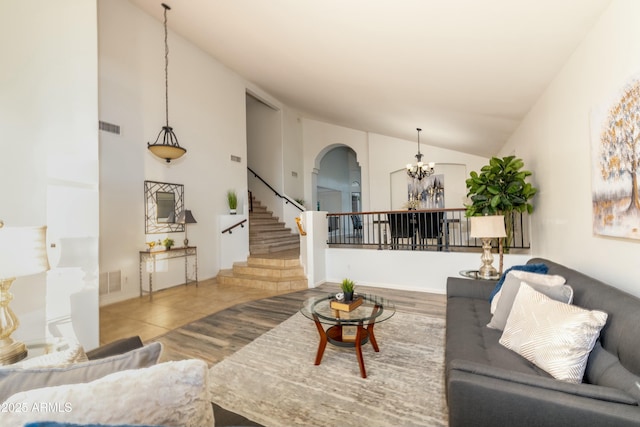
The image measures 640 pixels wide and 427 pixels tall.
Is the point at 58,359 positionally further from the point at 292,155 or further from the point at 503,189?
the point at 292,155

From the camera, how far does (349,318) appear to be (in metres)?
2.38

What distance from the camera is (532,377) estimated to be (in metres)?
1.19

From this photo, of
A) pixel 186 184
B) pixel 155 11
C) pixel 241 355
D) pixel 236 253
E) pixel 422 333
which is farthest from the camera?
pixel 236 253

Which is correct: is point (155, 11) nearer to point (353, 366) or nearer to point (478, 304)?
point (353, 366)

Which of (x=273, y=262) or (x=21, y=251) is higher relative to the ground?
(x=21, y=251)

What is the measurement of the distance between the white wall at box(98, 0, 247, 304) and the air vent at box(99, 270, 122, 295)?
63 mm

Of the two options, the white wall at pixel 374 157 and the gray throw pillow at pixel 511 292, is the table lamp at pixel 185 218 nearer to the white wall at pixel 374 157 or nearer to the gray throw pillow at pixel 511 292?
the white wall at pixel 374 157

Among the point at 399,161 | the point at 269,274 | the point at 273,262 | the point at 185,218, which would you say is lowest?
the point at 269,274

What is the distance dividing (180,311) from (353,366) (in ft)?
8.78

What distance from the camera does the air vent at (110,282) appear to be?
404 cm

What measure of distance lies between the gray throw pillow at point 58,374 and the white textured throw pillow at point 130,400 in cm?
12

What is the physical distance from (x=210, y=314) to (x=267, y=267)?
1850 mm

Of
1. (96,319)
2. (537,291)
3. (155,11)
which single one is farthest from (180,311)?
(155,11)

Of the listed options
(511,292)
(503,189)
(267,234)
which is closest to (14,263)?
(511,292)
